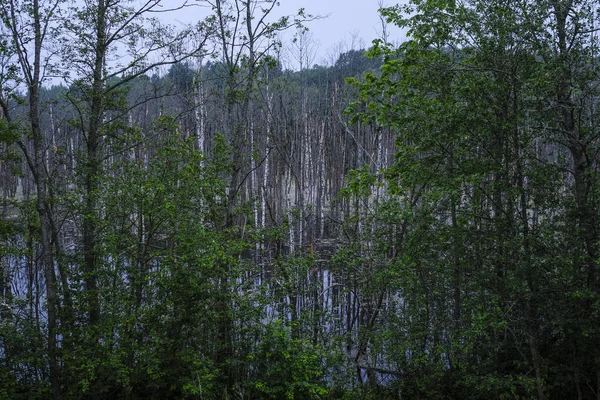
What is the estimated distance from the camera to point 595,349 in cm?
620

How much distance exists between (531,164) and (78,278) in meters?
6.20

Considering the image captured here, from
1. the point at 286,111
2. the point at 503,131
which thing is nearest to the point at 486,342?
the point at 503,131

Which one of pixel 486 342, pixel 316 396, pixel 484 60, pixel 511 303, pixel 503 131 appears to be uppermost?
pixel 484 60

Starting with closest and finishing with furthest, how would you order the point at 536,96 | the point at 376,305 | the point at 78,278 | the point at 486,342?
the point at 536,96 < the point at 78,278 < the point at 486,342 < the point at 376,305

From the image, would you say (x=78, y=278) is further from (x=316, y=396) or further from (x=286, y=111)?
(x=286, y=111)

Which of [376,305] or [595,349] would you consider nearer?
[595,349]

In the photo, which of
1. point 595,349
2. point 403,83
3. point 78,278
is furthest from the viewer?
point 403,83

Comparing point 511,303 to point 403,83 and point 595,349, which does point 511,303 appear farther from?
point 403,83

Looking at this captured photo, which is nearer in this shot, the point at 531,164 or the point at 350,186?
the point at 531,164

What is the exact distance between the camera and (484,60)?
6.43 metres

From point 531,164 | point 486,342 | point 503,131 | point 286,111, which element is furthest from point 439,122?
point 286,111

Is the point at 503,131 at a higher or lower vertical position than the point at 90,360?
higher

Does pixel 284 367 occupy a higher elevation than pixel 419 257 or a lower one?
lower

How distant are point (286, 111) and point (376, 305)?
737 inches
